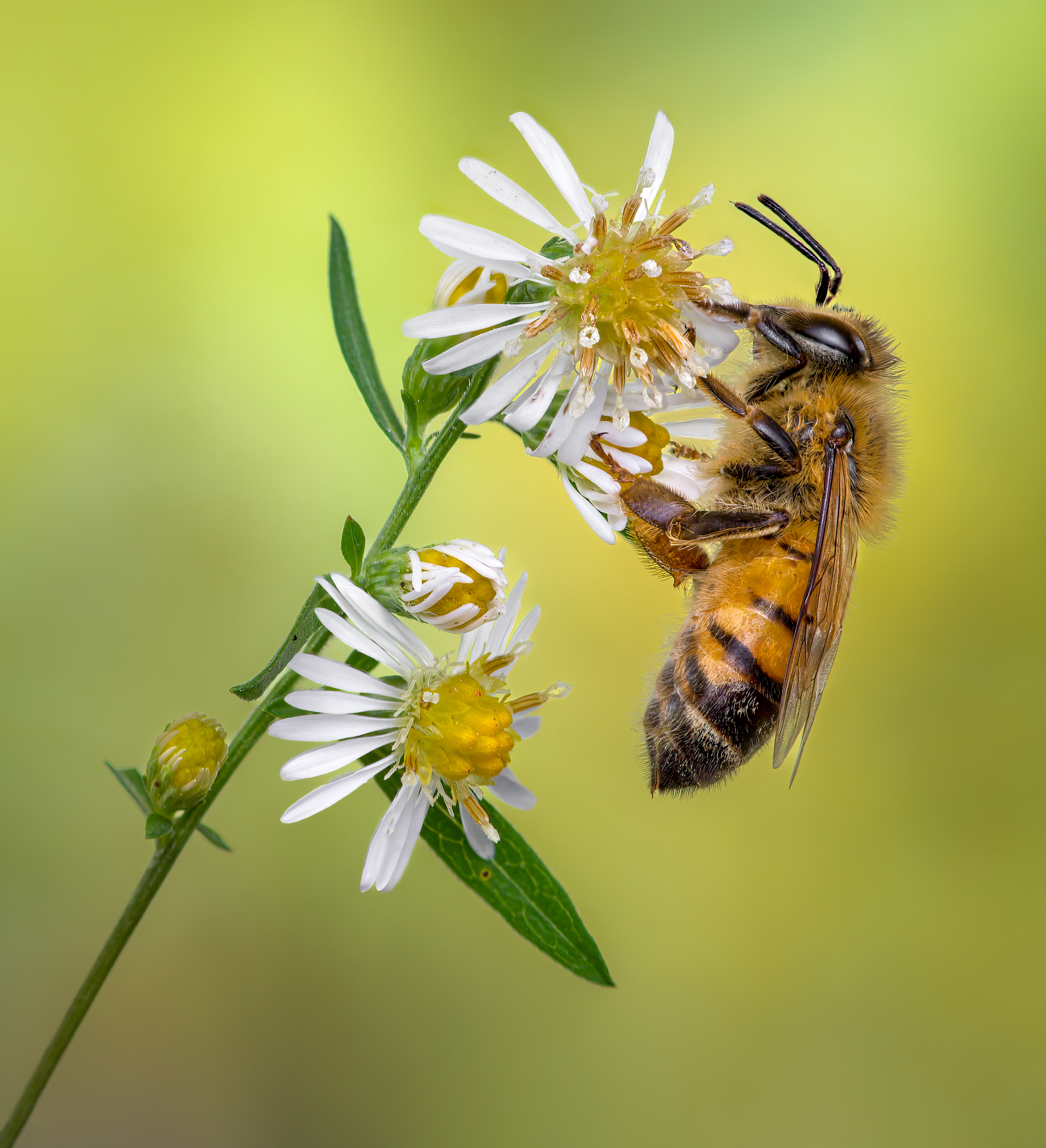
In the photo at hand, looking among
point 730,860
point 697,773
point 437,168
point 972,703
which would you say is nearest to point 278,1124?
point 730,860

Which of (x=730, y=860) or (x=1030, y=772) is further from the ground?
(x=1030, y=772)

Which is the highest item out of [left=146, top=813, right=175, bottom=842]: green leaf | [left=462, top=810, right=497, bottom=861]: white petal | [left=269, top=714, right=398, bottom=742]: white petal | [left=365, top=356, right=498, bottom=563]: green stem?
[left=365, top=356, right=498, bottom=563]: green stem

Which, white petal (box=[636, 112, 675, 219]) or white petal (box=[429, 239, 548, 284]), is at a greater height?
white petal (box=[636, 112, 675, 219])

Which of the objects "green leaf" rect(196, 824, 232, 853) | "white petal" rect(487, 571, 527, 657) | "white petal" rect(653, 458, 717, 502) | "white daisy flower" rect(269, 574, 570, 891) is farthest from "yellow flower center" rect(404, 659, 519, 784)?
"white petal" rect(653, 458, 717, 502)

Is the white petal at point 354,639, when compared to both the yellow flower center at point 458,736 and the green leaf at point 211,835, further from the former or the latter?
the green leaf at point 211,835

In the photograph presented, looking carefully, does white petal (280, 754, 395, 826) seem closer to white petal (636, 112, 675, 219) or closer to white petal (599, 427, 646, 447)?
white petal (599, 427, 646, 447)

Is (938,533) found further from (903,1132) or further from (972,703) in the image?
(903,1132)

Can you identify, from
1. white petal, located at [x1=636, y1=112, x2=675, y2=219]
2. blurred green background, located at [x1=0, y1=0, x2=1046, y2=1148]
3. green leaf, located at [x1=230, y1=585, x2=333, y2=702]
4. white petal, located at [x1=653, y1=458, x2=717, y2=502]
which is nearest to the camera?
green leaf, located at [x1=230, y1=585, x2=333, y2=702]

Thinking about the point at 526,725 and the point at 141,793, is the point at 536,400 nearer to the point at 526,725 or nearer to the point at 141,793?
the point at 526,725
